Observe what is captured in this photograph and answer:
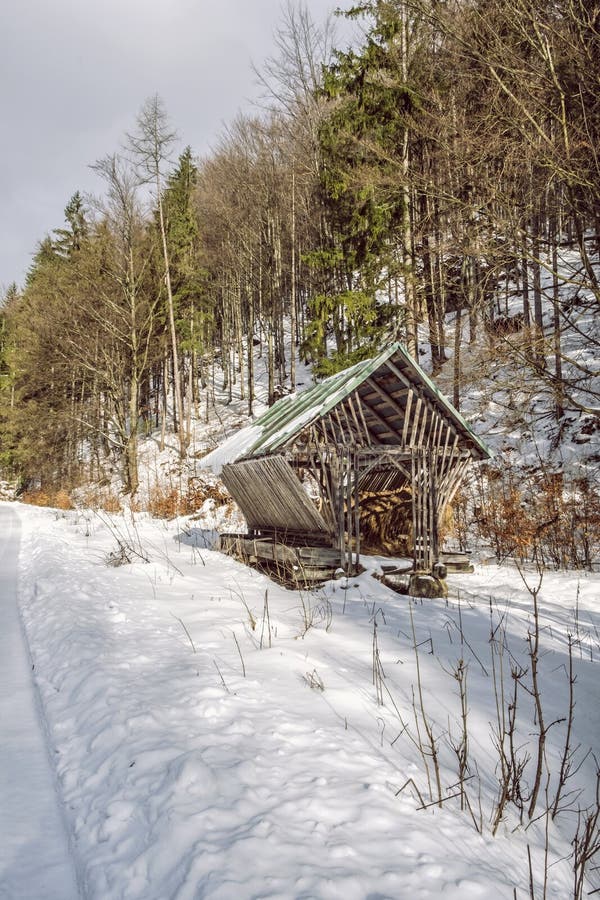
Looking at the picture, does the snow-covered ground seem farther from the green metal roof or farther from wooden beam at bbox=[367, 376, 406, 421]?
wooden beam at bbox=[367, 376, 406, 421]

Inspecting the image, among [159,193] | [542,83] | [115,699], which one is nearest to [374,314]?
[542,83]

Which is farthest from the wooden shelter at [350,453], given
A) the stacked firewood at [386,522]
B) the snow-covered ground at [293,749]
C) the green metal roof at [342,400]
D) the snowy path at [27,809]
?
the snowy path at [27,809]

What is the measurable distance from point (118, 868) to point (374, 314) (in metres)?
16.6

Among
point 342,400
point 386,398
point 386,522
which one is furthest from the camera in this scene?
point 386,522

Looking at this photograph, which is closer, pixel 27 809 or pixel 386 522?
pixel 27 809

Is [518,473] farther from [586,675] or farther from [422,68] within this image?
[422,68]

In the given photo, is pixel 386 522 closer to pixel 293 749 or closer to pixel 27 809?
pixel 293 749

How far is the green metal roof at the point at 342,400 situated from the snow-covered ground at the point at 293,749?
2.98 metres

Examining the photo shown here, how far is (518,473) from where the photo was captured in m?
15.8

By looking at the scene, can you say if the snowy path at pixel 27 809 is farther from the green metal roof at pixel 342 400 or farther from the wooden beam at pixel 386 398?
the wooden beam at pixel 386 398

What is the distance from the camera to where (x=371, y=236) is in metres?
18.0

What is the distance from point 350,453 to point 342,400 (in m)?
0.95

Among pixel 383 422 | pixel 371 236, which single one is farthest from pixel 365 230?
pixel 383 422

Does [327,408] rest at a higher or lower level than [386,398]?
lower
